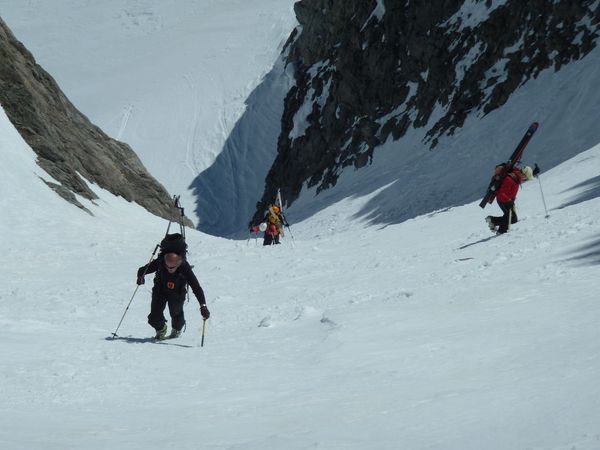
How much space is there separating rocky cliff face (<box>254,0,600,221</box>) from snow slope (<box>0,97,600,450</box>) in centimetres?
2726

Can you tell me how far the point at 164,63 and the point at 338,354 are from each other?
Answer: 334ft

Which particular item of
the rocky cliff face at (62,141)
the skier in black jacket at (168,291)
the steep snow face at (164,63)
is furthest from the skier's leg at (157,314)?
the steep snow face at (164,63)

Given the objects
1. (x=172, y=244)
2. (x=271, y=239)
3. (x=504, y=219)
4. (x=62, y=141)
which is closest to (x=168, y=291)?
(x=172, y=244)

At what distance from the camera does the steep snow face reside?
86000mm

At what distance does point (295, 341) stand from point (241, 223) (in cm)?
6704

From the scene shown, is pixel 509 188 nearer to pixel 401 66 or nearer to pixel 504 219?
pixel 504 219

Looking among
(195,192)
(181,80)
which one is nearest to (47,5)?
(181,80)

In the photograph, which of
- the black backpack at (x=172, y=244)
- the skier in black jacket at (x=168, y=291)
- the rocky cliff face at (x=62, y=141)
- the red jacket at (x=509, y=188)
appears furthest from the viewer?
the rocky cliff face at (x=62, y=141)

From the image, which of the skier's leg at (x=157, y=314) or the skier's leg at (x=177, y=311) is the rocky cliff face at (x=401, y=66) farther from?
the skier's leg at (x=157, y=314)

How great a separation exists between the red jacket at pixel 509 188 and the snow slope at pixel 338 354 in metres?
0.61

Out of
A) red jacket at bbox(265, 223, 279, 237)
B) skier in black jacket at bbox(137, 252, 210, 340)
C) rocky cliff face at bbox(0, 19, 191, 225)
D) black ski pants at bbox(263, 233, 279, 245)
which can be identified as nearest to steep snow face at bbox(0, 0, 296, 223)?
rocky cliff face at bbox(0, 19, 191, 225)

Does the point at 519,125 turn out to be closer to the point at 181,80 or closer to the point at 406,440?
the point at 406,440

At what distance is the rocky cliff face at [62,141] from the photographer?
33094 millimetres

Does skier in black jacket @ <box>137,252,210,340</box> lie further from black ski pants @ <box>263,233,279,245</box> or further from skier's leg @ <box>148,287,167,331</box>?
black ski pants @ <box>263,233,279,245</box>
